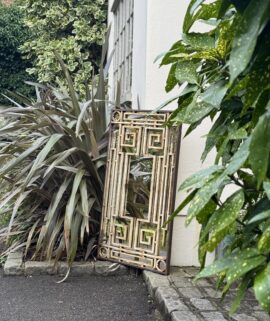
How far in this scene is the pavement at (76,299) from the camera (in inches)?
119

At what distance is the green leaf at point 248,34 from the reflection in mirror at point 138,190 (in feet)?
10.2

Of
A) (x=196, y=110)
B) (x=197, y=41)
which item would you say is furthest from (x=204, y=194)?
(x=197, y=41)

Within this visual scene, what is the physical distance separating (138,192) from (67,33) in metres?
8.22

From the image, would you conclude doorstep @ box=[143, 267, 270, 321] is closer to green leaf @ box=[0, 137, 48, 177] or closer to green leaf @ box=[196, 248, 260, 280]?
green leaf @ box=[0, 137, 48, 177]

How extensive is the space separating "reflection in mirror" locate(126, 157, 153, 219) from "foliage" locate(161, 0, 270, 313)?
2.60 meters

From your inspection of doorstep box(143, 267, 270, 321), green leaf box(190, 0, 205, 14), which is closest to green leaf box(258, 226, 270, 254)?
green leaf box(190, 0, 205, 14)

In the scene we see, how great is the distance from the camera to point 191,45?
4.03ft

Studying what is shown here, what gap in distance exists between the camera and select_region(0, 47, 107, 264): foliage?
379cm

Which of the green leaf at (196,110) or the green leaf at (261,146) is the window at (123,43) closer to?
the green leaf at (196,110)

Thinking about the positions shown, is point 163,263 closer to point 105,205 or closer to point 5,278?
point 105,205

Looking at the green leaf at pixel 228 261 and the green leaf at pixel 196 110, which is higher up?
the green leaf at pixel 196 110

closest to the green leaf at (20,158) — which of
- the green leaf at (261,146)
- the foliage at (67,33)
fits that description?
the green leaf at (261,146)

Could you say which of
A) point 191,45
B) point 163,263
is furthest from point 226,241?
point 163,263

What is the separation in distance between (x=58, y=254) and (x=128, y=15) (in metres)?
3.20
